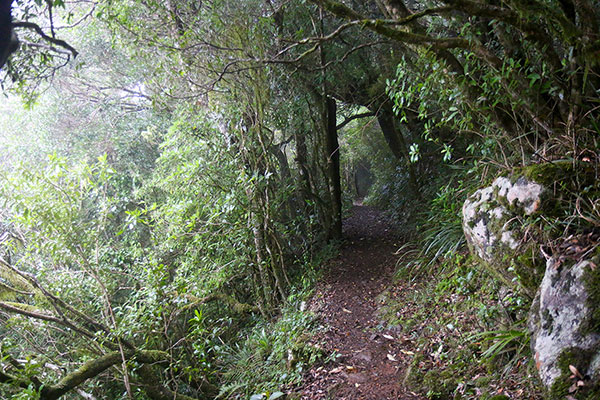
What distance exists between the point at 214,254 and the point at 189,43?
3470 millimetres

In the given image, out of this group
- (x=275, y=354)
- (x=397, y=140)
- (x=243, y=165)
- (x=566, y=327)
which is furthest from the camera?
(x=397, y=140)

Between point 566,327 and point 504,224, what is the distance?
3.78 feet

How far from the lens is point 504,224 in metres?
3.46

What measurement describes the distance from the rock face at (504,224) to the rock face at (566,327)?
1.38 ft

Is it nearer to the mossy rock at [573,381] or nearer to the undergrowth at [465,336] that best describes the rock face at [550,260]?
the mossy rock at [573,381]

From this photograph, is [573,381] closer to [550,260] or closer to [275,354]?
[550,260]

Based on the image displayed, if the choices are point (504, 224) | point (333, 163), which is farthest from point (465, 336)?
point (333, 163)

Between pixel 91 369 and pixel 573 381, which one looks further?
pixel 91 369

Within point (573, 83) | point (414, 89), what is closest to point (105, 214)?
point (414, 89)

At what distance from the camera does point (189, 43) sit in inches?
222

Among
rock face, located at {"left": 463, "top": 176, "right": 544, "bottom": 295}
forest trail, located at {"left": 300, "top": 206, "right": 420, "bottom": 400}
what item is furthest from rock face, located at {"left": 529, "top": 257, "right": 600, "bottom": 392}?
forest trail, located at {"left": 300, "top": 206, "right": 420, "bottom": 400}

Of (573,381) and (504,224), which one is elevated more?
(504,224)

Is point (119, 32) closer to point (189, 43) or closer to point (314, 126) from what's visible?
point (189, 43)

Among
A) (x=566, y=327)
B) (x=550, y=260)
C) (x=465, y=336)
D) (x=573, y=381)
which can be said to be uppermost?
(x=550, y=260)
